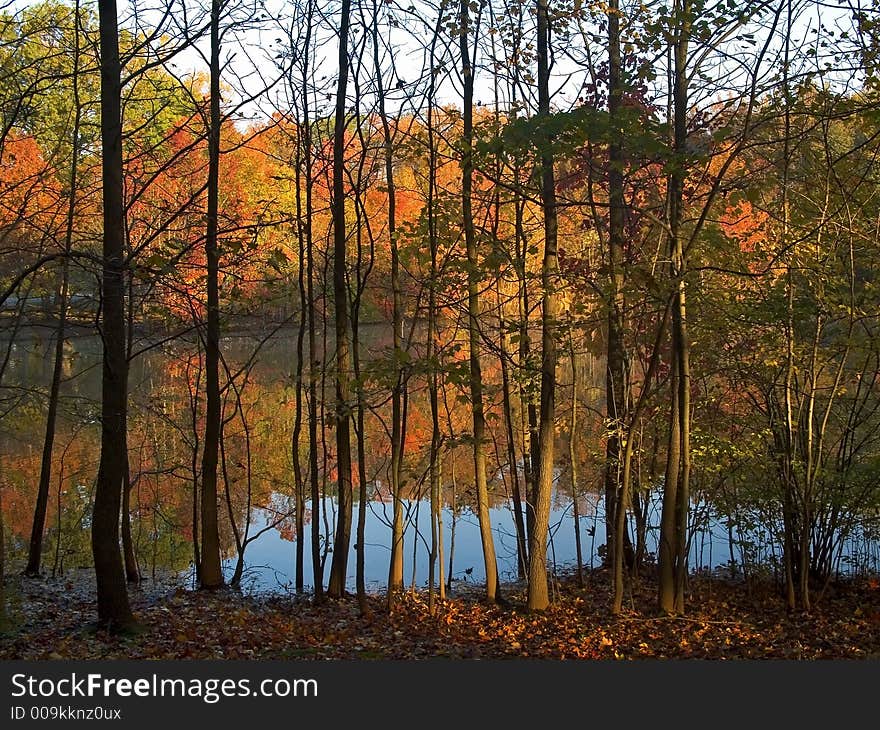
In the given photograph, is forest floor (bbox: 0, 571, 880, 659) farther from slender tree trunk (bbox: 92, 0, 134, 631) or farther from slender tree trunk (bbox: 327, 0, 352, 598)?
slender tree trunk (bbox: 327, 0, 352, 598)

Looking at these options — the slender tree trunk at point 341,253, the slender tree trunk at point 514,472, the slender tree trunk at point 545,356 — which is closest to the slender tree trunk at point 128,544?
the slender tree trunk at point 341,253

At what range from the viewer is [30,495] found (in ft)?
50.4

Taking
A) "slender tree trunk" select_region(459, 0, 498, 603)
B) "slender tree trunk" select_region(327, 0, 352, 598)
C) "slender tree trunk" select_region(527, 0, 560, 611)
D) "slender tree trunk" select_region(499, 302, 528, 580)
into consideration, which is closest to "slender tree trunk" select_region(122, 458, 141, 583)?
"slender tree trunk" select_region(327, 0, 352, 598)

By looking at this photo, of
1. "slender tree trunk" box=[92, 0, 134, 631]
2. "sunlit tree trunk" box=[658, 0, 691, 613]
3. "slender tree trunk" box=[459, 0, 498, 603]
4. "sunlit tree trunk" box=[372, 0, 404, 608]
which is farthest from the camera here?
"sunlit tree trunk" box=[372, 0, 404, 608]

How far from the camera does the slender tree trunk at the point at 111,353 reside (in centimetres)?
680

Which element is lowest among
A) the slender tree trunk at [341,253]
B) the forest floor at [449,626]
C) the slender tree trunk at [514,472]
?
the forest floor at [449,626]

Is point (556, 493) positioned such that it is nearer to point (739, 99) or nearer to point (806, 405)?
point (806, 405)

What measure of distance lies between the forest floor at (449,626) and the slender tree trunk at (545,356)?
1.27ft

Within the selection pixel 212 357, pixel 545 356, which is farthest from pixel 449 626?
pixel 212 357

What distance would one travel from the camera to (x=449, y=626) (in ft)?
27.5

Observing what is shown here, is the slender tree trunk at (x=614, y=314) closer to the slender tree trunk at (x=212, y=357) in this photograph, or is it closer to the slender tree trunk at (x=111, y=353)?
the slender tree trunk at (x=111, y=353)

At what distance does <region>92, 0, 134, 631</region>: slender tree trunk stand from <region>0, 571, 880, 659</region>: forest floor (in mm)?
428

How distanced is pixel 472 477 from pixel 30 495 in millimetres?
7931

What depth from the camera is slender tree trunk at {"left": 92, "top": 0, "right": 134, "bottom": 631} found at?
22.3 feet
